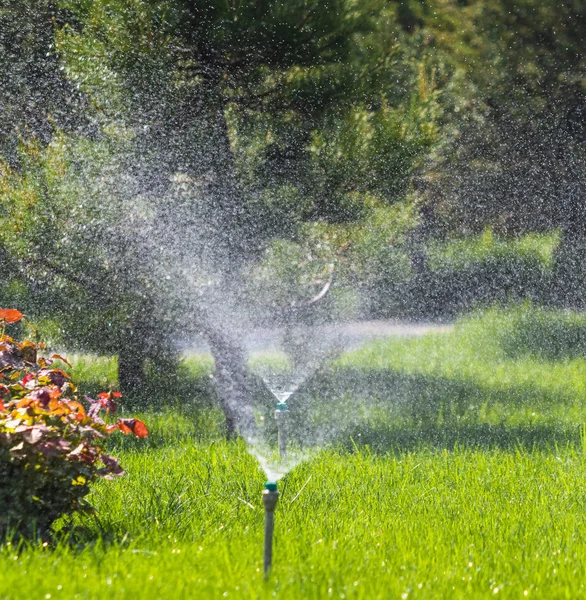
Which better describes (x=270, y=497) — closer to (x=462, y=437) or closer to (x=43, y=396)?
(x=43, y=396)

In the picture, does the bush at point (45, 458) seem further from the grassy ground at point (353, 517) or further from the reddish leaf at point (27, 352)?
the reddish leaf at point (27, 352)

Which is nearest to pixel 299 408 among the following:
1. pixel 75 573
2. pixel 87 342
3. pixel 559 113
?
pixel 87 342

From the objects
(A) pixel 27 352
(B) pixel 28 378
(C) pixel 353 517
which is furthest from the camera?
(C) pixel 353 517

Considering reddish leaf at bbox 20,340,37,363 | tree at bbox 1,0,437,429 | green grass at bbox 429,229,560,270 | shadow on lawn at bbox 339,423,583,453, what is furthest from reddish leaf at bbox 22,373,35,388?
green grass at bbox 429,229,560,270

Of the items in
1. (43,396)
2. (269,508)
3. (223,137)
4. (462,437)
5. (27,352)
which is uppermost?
(223,137)

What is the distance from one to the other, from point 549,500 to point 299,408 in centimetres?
267

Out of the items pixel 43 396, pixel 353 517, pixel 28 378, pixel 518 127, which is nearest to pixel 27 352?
pixel 28 378

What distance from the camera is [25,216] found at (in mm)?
5531

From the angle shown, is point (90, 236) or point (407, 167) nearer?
point (90, 236)

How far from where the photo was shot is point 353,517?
10.5ft

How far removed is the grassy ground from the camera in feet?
7.67

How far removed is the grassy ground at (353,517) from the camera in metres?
2.34

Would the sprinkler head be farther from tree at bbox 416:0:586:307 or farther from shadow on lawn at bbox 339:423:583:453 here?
tree at bbox 416:0:586:307

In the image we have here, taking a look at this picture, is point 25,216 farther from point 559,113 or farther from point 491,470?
point 559,113
